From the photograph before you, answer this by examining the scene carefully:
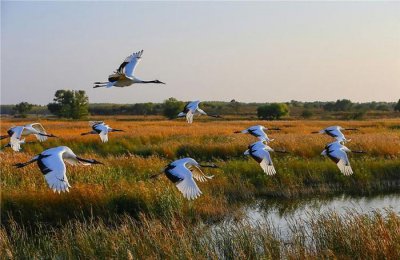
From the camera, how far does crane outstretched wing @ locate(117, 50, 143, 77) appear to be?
7.48 m

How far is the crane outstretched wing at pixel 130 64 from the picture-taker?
295 inches

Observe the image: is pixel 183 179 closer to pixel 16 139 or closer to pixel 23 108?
pixel 16 139

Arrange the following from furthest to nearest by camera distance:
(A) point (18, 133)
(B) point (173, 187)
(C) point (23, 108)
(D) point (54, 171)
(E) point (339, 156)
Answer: (C) point (23, 108) < (B) point (173, 187) < (E) point (339, 156) < (A) point (18, 133) < (D) point (54, 171)

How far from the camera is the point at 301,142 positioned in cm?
1836

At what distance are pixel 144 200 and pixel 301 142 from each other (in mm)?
9326

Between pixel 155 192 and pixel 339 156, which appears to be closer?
pixel 339 156

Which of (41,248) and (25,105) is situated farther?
(25,105)

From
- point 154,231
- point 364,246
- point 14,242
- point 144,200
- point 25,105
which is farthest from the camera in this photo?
point 25,105

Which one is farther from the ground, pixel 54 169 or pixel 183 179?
pixel 54 169

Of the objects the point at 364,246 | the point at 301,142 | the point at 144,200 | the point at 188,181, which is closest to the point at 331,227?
the point at 364,246

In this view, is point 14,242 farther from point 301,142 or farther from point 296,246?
point 301,142

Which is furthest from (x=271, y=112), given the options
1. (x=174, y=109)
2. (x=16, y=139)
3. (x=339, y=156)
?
(x=16, y=139)

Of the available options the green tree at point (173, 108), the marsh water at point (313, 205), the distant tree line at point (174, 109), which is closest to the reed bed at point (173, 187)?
the marsh water at point (313, 205)

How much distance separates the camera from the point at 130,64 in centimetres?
773
